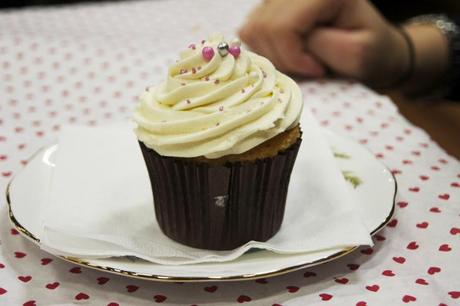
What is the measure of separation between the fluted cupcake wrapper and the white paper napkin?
3 cm

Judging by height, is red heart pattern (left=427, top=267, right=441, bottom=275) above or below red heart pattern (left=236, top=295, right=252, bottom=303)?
below

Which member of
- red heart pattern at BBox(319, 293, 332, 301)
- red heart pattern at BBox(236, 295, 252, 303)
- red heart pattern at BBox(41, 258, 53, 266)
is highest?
red heart pattern at BBox(236, 295, 252, 303)

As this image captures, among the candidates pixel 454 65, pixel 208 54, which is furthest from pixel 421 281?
pixel 454 65

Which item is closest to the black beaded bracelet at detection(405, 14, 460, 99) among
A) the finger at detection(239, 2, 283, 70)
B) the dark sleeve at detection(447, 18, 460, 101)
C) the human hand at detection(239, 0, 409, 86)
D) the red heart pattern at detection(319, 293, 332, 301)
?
the dark sleeve at detection(447, 18, 460, 101)

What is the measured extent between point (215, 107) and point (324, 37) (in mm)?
853

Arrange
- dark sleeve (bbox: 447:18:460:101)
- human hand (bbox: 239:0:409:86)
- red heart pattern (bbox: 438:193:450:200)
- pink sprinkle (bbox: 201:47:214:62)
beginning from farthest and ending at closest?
dark sleeve (bbox: 447:18:460:101), human hand (bbox: 239:0:409:86), red heart pattern (bbox: 438:193:450:200), pink sprinkle (bbox: 201:47:214:62)

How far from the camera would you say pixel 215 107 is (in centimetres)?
86

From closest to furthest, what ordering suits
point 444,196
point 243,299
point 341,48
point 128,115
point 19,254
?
point 243,299, point 19,254, point 444,196, point 128,115, point 341,48

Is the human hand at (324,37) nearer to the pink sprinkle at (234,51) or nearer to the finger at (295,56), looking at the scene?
the finger at (295,56)

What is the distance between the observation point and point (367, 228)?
0.92 m

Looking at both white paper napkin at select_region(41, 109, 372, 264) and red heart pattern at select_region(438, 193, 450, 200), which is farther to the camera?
red heart pattern at select_region(438, 193, 450, 200)

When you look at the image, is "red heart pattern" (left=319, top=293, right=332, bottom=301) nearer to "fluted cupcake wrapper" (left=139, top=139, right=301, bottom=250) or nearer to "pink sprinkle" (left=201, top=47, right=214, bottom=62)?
"fluted cupcake wrapper" (left=139, top=139, right=301, bottom=250)

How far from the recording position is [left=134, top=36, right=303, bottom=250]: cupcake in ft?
2.77

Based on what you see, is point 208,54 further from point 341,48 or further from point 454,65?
point 454,65
